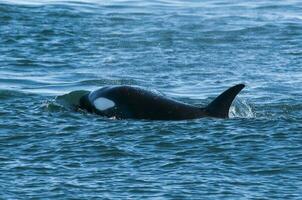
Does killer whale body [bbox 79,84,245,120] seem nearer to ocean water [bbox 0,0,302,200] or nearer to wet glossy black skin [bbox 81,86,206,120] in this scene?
wet glossy black skin [bbox 81,86,206,120]

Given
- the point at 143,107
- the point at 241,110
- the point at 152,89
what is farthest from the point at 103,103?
the point at 241,110

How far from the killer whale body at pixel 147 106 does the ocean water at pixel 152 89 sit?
19cm

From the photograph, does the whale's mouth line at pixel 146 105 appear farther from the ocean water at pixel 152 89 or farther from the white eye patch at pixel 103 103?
the ocean water at pixel 152 89

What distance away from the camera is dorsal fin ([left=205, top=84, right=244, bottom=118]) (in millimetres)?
15484

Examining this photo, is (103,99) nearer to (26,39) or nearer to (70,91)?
(70,91)

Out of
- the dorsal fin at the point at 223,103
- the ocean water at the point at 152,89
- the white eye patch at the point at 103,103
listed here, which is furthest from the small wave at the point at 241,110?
the white eye patch at the point at 103,103

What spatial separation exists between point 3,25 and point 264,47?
7.14 meters

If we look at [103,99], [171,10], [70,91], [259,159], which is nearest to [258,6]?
[171,10]

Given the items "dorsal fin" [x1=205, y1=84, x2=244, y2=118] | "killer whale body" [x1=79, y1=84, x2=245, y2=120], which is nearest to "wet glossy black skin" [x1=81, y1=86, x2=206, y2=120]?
"killer whale body" [x1=79, y1=84, x2=245, y2=120]

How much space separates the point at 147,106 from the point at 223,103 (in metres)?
1.18

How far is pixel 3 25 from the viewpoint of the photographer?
27375mm

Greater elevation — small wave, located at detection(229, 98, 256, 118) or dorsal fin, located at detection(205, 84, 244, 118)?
dorsal fin, located at detection(205, 84, 244, 118)

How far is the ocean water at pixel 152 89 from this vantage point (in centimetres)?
1291

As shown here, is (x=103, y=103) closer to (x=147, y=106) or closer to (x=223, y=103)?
(x=147, y=106)
